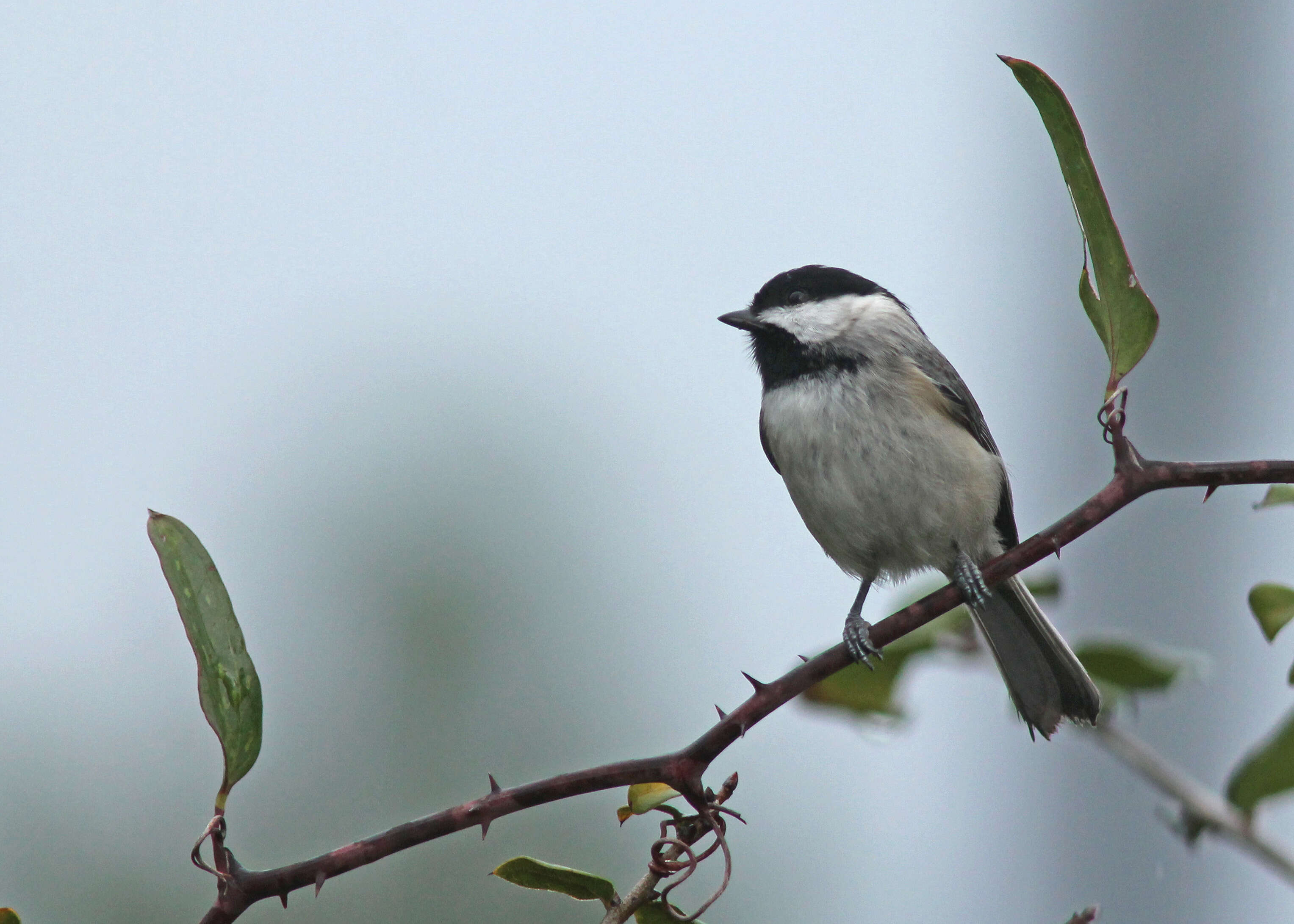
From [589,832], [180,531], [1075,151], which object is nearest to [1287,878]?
[1075,151]

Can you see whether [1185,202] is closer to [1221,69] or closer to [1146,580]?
[1221,69]

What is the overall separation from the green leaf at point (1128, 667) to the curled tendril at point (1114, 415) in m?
0.84

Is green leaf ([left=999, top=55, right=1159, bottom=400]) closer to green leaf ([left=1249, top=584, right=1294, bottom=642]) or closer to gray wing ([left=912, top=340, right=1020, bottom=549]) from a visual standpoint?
green leaf ([left=1249, top=584, right=1294, bottom=642])

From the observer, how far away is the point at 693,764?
1.08m

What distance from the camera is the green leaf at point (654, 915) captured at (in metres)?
1.19

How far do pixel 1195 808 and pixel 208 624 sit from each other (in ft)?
4.45

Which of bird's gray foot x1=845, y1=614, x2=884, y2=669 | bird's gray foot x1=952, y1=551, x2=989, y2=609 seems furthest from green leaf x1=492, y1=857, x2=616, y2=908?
bird's gray foot x1=952, y1=551, x2=989, y2=609

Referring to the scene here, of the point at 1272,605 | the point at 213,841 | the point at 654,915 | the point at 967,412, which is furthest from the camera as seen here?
the point at 967,412

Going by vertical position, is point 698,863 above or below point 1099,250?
below

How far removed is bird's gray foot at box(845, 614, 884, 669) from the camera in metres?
1.87

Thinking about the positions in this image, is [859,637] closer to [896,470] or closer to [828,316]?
[896,470]

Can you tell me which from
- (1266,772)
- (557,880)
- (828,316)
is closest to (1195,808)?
(1266,772)

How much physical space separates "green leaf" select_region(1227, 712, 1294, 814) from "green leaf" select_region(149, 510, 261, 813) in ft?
4.33

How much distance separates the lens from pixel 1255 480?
1075 mm
